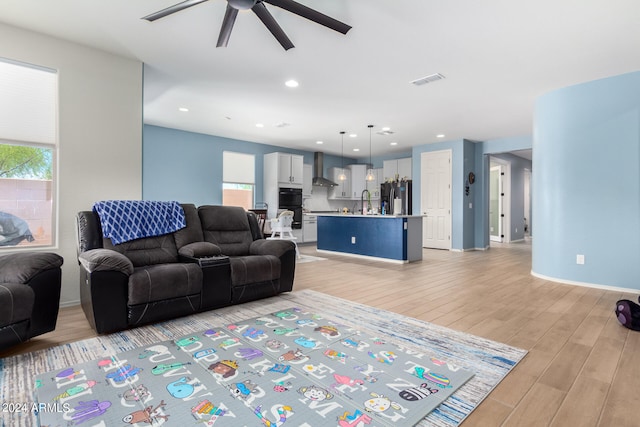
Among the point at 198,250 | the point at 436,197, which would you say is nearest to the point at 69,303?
the point at 198,250

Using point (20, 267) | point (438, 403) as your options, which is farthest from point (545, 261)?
point (20, 267)

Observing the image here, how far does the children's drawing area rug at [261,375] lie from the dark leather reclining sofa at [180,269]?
7.5 inches

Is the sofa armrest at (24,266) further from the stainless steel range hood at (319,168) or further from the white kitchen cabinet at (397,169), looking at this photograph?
the white kitchen cabinet at (397,169)

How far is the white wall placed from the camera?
3.17m

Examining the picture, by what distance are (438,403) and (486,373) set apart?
1.69 ft

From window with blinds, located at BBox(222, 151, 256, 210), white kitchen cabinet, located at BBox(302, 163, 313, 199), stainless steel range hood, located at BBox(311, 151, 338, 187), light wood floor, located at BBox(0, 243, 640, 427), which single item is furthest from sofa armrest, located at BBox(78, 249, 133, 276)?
stainless steel range hood, located at BBox(311, 151, 338, 187)

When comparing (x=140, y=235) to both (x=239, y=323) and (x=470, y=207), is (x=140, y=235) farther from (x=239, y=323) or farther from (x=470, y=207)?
(x=470, y=207)

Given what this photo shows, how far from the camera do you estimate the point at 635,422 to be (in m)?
1.47

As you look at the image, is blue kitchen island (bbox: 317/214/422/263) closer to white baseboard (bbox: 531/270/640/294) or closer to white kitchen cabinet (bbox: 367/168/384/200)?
white baseboard (bbox: 531/270/640/294)

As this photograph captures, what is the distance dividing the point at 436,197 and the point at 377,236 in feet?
9.29

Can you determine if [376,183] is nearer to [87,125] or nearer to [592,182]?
[592,182]

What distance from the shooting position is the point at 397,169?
31.1 ft

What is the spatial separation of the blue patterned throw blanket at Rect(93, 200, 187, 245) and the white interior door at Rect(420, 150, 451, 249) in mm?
6352

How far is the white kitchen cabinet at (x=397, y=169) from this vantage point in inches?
362
